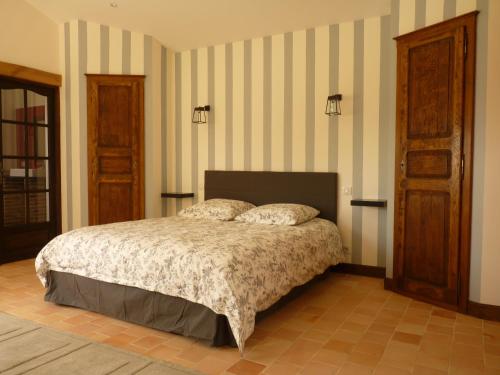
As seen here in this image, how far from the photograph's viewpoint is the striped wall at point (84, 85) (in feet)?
16.1

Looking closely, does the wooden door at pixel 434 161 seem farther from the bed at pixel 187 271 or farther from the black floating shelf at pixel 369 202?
the bed at pixel 187 271

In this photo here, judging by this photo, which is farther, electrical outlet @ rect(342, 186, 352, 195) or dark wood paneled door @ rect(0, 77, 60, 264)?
dark wood paneled door @ rect(0, 77, 60, 264)

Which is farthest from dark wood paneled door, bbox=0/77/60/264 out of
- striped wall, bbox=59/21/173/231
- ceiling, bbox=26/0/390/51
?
ceiling, bbox=26/0/390/51

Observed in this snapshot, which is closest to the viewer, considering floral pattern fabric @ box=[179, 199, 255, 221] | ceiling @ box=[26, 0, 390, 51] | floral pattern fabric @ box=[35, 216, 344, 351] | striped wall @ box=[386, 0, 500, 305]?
floral pattern fabric @ box=[35, 216, 344, 351]

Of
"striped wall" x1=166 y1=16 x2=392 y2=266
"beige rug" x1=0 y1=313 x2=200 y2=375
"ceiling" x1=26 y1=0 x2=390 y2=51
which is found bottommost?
"beige rug" x1=0 y1=313 x2=200 y2=375

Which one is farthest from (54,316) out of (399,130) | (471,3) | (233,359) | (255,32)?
(471,3)

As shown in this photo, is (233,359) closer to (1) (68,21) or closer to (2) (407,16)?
(2) (407,16)

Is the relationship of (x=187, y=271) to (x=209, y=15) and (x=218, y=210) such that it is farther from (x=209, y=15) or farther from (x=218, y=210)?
(x=209, y=15)

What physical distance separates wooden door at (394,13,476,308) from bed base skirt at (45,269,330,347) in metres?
1.07

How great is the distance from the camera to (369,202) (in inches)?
151

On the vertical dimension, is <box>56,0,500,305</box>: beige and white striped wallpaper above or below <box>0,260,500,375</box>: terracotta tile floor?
above

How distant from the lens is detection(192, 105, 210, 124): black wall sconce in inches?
197

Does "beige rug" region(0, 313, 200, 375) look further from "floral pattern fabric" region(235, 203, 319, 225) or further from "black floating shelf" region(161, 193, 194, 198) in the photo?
"black floating shelf" region(161, 193, 194, 198)

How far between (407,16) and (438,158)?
48.8 inches
